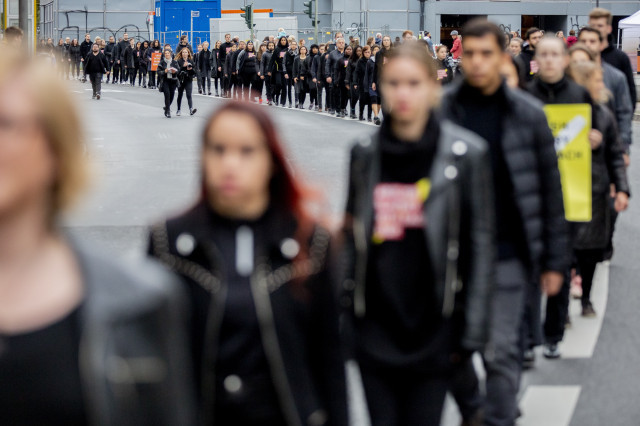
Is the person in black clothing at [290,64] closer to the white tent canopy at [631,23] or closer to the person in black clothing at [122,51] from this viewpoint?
the white tent canopy at [631,23]

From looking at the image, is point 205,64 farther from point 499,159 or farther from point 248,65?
point 499,159

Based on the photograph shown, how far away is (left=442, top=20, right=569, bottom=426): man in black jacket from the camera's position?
4.81 meters

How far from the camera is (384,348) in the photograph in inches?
155

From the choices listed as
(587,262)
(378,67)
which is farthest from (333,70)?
(587,262)

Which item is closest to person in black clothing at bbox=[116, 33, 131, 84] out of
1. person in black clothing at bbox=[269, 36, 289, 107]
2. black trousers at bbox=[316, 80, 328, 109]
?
person in black clothing at bbox=[269, 36, 289, 107]

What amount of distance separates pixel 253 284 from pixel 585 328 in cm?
520

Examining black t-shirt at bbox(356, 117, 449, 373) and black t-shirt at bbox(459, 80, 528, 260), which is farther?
black t-shirt at bbox(459, 80, 528, 260)

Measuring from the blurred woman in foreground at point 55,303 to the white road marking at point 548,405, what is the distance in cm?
418

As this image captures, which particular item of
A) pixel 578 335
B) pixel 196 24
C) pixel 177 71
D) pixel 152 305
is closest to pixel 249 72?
pixel 177 71

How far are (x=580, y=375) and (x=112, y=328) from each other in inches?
208

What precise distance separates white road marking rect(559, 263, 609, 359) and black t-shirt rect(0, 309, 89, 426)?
5.63 m

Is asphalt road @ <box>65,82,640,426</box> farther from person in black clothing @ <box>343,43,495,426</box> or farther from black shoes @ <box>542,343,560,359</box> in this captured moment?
person in black clothing @ <box>343,43,495,426</box>

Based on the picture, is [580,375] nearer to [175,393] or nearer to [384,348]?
[384,348]

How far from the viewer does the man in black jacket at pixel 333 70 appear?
2962 cm
